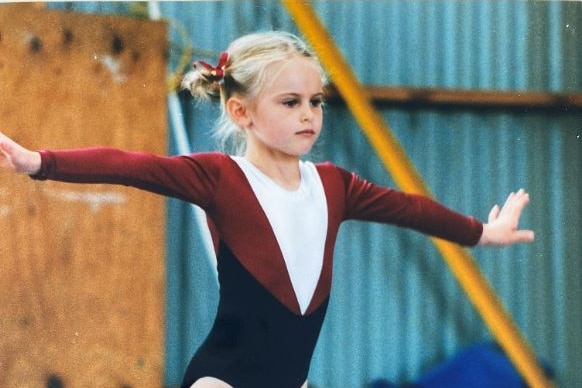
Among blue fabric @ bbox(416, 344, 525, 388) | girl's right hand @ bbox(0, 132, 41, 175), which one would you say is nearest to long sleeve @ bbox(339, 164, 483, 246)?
blue fabric @ bbox(416, 344, 525, 388)

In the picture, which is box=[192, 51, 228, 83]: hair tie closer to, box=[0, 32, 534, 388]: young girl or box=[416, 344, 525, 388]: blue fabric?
box=[0, 32, 534, 388]: young girl

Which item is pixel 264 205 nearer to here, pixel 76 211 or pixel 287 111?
pixel 287 111

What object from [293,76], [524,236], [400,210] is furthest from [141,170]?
[524,236]

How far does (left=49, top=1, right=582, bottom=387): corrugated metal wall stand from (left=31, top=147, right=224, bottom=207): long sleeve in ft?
0.48

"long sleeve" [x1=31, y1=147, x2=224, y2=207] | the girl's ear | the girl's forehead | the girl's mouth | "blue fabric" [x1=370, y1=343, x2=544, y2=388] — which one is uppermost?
the girl's forehead

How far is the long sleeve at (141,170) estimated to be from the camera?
1126 mm

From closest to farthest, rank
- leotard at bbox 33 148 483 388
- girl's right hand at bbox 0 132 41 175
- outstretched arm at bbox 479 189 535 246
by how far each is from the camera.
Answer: girl's right hand at bbox 0 132 41 175, leotard at bbox 33 148 483 388, outstretched arm at bbox 479 189 535 246

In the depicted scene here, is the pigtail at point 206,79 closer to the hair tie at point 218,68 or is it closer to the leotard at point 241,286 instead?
the hair tie at point 218,68

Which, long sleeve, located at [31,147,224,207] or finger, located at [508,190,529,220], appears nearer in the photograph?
long sleeve, located at [31,147,224,207]

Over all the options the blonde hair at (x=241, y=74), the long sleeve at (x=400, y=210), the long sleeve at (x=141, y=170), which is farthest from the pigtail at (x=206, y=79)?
the long sleeve at (x=400, y=210)

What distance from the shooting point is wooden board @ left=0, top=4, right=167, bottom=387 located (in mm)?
1306

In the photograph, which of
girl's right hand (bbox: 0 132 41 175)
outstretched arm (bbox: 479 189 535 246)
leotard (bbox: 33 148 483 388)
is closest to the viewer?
girl's right hand (bbox: 0 132 41 175)

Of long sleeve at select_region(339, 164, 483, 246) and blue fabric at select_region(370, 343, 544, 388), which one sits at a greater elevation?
long sleeve at select_region(339, 164, 483, 246)

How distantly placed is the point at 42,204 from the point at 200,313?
32cm
